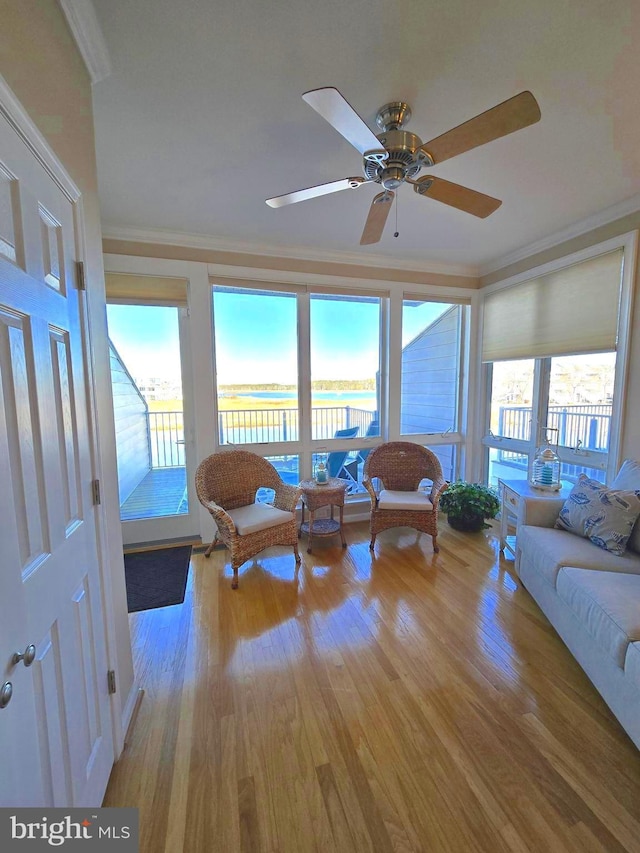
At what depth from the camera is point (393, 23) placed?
1.24m

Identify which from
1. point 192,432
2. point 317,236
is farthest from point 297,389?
point 317,236

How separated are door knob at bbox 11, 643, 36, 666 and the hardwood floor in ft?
2.88

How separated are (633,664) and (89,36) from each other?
317 cm

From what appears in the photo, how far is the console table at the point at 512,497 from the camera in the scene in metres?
2.57

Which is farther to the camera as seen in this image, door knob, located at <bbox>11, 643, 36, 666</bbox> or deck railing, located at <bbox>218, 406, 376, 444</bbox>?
deck railing, located at <bbox>218, 406, 376, 444</bbox>

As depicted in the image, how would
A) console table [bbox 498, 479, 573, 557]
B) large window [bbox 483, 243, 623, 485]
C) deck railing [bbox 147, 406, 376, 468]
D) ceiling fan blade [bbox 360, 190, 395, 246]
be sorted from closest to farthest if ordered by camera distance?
ceiling fan blade [bbox 360, 190, 395, 246] < console table [bbox 498, 479, 573, 557] < large window [bbox 483, 243, 623, 485] < deck railing [bbox 147, 406, 376, 468]

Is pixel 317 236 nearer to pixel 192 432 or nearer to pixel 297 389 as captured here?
pixel 297 389

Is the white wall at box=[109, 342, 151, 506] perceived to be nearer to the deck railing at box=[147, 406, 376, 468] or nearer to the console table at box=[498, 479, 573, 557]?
the deck railing at box=[147, 406, 376, 468]

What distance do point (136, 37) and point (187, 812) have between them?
286 centimetres

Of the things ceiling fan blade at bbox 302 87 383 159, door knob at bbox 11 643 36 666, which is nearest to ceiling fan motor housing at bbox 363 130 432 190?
ceiling fan blade at bbox 302 87 383 159

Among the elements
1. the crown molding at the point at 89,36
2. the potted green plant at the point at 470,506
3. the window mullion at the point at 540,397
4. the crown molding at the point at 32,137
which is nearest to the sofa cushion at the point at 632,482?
the window mullion at the point at 540,397

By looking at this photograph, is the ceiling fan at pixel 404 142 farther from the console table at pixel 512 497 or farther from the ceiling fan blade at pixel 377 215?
the console table at pixel 512 497

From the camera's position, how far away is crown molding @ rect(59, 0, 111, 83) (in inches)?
45.1

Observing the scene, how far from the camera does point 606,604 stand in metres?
1.54
